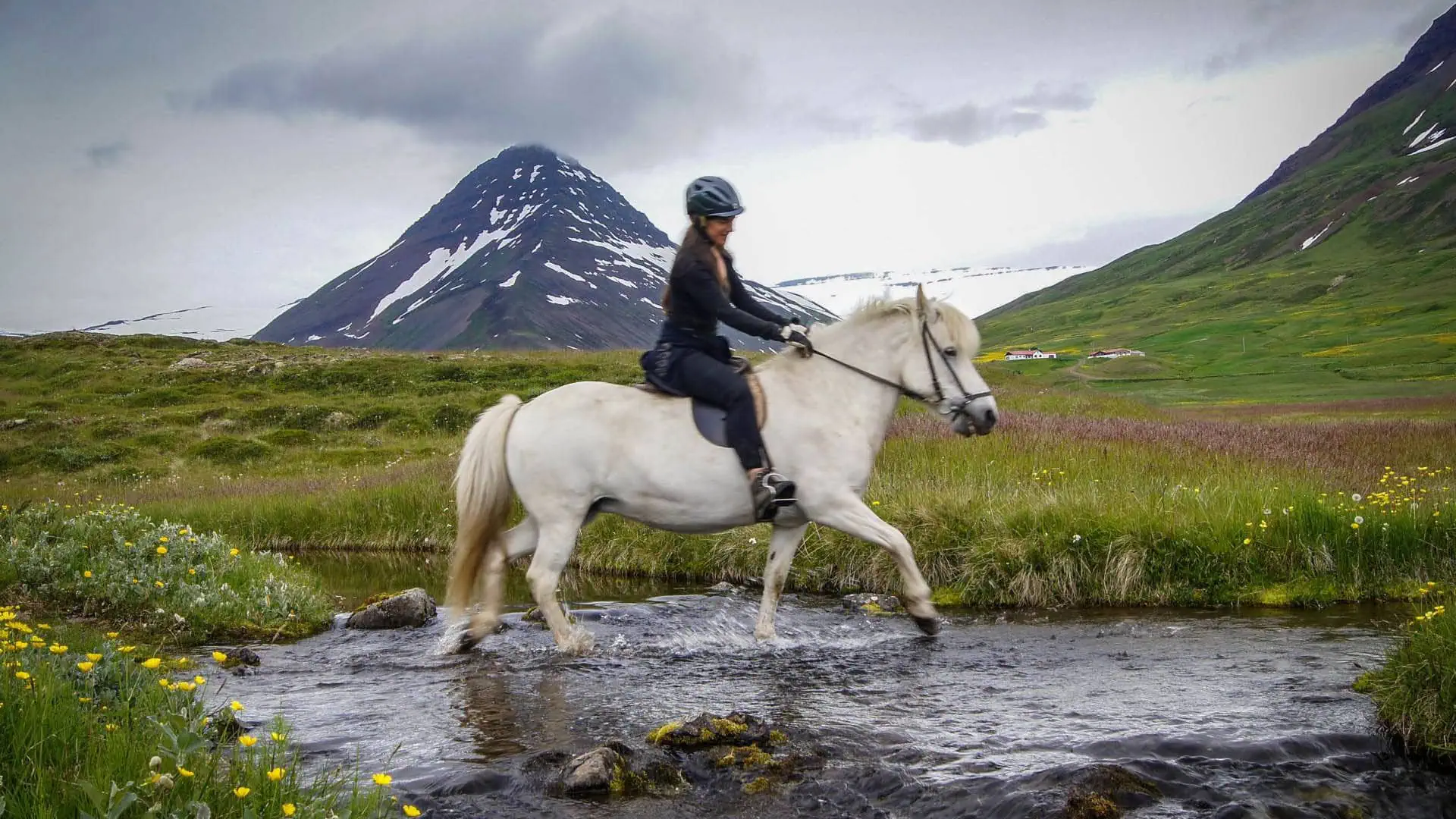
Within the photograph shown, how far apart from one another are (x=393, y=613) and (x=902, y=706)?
6.95 meters

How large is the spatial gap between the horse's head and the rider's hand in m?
1.03

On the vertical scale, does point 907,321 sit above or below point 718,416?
above

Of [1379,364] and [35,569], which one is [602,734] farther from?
[1379,364]

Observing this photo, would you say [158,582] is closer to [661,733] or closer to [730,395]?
[730,395]

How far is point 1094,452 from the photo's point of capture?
55.9ft

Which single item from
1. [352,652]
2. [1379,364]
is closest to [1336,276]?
[1379,364]

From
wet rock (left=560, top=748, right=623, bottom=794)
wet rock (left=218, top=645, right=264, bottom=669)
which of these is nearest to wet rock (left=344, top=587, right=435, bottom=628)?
wet rock (left=218, top=645, right=264, bottom=669)

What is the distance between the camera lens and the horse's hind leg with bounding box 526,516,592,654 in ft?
31.3

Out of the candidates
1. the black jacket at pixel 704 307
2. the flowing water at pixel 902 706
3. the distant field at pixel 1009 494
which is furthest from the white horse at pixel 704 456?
the distant field at pixel 1009 494

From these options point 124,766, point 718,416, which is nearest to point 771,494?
point 718,416

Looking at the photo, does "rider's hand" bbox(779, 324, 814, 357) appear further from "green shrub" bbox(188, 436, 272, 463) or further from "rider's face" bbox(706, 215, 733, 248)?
"green shrub" bbox(188, 436, 272, 463)

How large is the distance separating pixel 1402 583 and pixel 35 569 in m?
16.8

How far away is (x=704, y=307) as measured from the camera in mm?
9398

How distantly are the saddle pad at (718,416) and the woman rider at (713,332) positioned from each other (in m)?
0.07
